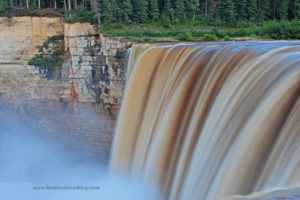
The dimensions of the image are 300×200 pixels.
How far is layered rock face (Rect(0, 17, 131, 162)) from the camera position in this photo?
1318 centimetres

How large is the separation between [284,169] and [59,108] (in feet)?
43.2

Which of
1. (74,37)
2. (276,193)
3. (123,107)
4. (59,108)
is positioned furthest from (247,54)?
(59,108)

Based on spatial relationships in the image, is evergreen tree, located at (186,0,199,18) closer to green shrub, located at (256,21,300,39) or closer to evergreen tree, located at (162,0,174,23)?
evergreen tree, located at (162,0,174,23)

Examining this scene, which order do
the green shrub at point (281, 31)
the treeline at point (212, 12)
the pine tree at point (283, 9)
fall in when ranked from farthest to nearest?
the pine tree at point (283, 9), the treeline at point (212, 12), the green shrub at point (281, 31)

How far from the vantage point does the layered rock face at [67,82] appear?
43.2 ft

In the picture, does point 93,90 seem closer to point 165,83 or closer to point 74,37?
point 74,37

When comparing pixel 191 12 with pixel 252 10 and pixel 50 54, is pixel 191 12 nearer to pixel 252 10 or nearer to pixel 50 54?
pixel 252 10

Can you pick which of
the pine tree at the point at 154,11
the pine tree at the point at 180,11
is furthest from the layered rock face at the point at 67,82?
the pine tree at the point at 180,11

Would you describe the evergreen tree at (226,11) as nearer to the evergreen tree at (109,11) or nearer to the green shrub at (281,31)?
the green shrub at (281,31)

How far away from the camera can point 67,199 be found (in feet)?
29.0

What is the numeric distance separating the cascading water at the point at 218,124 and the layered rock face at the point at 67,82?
17.0ft

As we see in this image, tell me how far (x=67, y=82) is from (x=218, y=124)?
11.1 m

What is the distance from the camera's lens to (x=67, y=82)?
14.2m

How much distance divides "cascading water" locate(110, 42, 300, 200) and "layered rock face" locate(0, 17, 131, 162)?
5.19 meters
